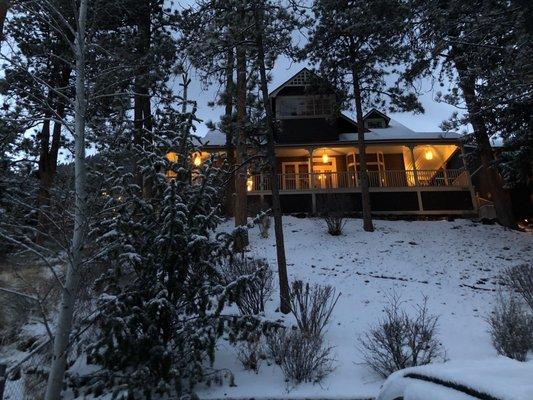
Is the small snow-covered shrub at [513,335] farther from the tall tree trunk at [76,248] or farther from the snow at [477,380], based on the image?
the tall tree trunk at [76,248]

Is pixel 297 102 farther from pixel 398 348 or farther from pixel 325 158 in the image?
pixel 398 348

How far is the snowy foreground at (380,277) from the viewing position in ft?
26.2

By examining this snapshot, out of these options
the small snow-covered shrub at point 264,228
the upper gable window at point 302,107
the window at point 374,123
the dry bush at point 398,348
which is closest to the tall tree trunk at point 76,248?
the dry bush at point 398,348

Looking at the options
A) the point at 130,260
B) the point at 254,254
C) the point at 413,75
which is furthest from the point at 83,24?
the point at 413,75

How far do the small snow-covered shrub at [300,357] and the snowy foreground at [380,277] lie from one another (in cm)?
18

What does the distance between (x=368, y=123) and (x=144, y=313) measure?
23455 millimetres

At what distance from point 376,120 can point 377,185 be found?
635cm

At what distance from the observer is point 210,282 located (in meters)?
7.79

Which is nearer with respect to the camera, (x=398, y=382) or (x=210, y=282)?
(x=398, y=382)

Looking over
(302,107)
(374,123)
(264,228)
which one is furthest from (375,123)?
(264,228)

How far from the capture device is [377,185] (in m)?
23.2

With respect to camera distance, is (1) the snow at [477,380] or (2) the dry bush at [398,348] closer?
(1) the snow at [477,380]

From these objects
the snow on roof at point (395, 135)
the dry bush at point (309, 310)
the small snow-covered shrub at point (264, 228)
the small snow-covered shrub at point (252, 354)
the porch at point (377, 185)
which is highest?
the snow on roof at point (395, 135)

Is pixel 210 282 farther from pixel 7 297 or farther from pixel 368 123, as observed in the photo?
pixel 368 123
